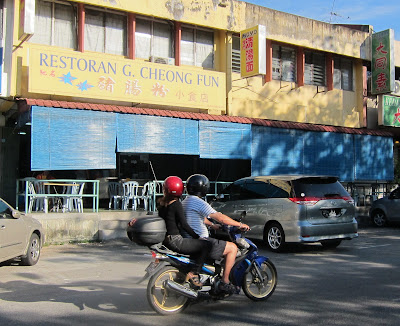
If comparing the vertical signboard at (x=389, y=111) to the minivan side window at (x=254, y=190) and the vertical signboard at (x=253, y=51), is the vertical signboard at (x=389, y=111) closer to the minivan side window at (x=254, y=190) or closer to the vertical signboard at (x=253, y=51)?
the vertical signboard at (x=253, y=51)

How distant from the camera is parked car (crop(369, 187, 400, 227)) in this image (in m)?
15.4

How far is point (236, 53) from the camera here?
53.0 ft

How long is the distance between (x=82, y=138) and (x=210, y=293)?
773 cm

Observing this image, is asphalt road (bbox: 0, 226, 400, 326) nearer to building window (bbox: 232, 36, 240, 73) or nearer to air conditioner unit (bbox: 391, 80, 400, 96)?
building window (bbox: 232, 36, 240, 73)

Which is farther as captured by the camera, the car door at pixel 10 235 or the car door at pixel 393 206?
the car door at pixel 393 206

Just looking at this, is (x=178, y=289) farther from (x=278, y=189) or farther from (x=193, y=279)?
(x=278, y=189)

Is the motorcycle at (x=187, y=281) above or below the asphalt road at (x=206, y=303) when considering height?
above

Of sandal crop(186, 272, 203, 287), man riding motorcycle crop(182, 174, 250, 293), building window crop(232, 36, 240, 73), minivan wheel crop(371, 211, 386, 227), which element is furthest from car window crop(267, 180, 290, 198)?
minivan wheel crop(371, 211, 386, 227)

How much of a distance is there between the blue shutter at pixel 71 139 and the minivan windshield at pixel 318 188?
5298 millimetres

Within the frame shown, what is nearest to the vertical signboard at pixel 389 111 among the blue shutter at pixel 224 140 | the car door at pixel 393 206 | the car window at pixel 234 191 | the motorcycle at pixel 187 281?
the car door at pixel 393 206

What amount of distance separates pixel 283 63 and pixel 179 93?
5.33 metres

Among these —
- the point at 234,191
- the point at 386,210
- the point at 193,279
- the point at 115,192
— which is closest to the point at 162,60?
the point at 115,192

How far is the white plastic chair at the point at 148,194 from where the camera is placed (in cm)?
1377

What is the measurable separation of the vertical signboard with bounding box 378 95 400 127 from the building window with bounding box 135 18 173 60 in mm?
9401
